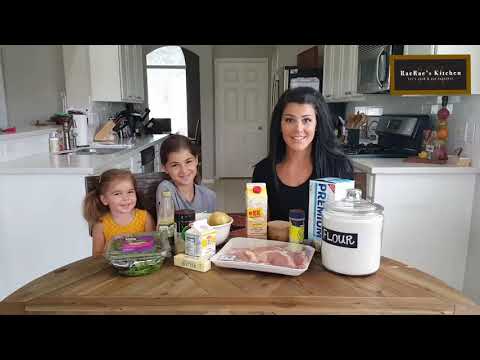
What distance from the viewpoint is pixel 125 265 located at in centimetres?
107

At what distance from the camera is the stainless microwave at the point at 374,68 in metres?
2.78

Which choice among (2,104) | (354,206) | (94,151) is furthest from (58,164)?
(2,104)

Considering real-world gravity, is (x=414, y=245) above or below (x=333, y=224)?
below

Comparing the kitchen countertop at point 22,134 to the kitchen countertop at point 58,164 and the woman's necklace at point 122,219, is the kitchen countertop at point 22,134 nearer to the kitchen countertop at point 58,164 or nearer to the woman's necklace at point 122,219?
the kitchen countertop at point 58,164

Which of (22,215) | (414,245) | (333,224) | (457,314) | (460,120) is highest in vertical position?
(460,120)

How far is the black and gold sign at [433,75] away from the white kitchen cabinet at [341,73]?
6.79 ft

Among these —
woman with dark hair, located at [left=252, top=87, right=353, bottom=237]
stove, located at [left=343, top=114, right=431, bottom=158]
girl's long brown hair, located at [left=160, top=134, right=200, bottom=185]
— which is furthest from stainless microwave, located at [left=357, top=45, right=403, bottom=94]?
girl's long brown hair, located at [left=160, top=134, right=200, bottom=185]

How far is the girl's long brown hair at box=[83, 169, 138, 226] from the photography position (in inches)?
54.7

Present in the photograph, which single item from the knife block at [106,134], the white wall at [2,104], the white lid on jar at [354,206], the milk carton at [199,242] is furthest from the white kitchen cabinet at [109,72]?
the white lid on jar at [354,206]
